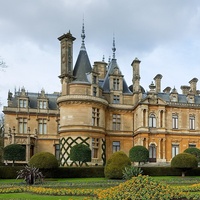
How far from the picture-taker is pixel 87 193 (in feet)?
52.9

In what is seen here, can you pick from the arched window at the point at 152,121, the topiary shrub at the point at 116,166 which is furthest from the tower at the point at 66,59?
the topiary shrub at the point at 116,166

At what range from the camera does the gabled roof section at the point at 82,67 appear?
120 feet

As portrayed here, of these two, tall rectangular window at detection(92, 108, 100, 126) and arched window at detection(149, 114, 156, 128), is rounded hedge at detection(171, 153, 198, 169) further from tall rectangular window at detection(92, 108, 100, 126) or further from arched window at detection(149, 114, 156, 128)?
tall rectangular window at detection(92, 108, 100, 126)

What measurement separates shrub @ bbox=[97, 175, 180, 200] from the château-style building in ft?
73.0

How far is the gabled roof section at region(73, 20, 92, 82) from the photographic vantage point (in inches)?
1437

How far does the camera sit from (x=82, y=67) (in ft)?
123

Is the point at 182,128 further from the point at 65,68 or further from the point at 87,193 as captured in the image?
the point at 87,193

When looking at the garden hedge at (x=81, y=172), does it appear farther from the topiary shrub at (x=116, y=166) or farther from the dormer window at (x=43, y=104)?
the dormer window at (x=43, y=104)

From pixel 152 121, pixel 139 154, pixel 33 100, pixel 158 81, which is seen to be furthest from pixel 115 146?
pixel 33 100

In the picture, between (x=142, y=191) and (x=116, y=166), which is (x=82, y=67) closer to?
(x=116, y=166)

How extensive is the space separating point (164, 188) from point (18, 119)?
3158cm

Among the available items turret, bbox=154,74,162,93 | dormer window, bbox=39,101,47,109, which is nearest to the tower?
dormer window, bbox=39,101,47,109

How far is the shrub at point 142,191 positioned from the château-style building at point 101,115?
22.2 metres

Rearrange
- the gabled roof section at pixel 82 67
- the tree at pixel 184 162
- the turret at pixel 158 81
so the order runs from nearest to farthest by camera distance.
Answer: the tree at pixel 184 162 < the gabled roof section at pixel 82 67 < the turret at pixel 158 81
